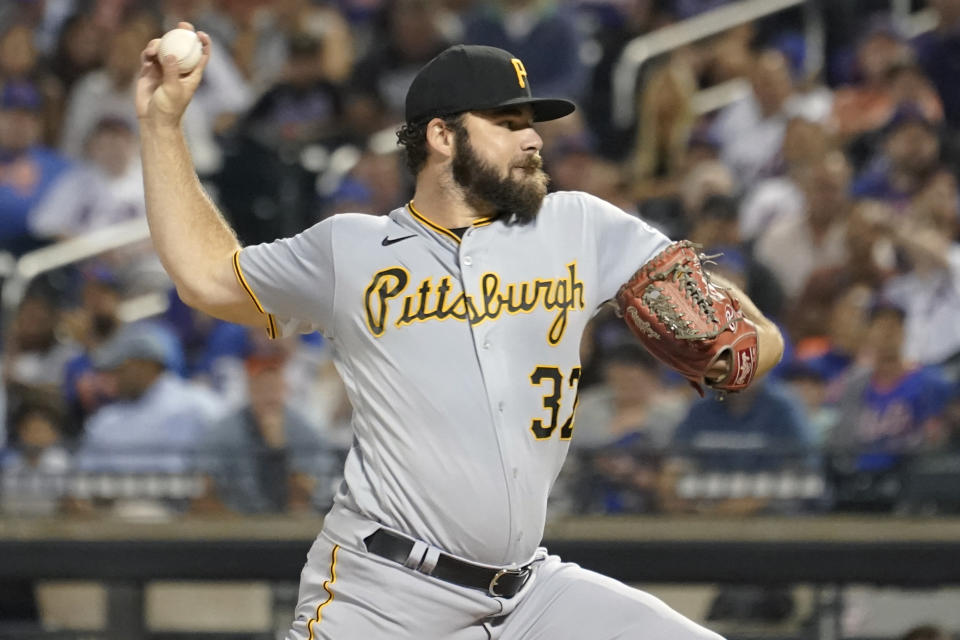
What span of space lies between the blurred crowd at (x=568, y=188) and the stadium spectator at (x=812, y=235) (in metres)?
0.01

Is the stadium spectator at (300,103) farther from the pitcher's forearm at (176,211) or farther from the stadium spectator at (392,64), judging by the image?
the pitcher's forearm at (176,211)

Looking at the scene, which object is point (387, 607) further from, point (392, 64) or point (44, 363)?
point (392, 64)

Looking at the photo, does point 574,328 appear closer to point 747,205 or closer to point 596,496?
point 596,496

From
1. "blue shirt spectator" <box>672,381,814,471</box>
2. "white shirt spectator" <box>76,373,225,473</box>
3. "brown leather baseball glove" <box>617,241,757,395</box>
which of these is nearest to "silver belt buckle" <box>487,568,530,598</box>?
"brown leather baseball glove" <box>617,241,757,395</box>

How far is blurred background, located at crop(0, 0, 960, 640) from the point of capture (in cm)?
449

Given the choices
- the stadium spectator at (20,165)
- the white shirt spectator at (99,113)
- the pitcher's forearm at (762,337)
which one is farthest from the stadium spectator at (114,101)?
the pitcher's forearm at (762,337)

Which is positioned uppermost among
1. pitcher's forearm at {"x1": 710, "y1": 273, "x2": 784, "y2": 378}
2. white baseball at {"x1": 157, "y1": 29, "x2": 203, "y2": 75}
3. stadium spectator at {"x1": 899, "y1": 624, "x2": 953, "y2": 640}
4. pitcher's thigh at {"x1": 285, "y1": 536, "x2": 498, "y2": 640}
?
white baseball at {"x1": 157, "y1": 29, "x2": 203, "y2": 75}


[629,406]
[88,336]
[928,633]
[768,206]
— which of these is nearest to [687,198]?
[768,206]

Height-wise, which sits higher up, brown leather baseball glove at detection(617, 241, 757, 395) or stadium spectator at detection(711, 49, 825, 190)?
brown leather baseball glove at detection(617, 241, 757, 395)

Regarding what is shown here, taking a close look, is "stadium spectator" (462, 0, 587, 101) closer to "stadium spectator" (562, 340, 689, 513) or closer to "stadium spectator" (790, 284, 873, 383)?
"stadium spectator" (790, 284, 873, 383)

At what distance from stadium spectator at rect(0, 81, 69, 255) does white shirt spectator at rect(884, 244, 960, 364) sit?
4.37 meters

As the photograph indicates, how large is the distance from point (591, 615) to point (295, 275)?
899mm

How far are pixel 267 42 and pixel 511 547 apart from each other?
258 inches

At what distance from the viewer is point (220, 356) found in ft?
22.9
